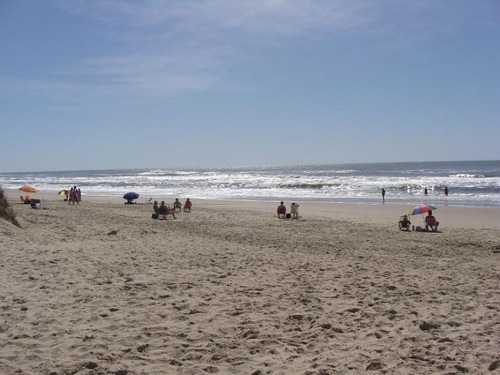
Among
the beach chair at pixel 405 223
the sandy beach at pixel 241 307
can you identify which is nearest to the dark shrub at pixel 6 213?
the sandy beach at pixel 241 307

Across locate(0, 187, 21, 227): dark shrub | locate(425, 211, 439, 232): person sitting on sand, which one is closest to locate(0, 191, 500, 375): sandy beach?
locate(0, 187, 21, 227): dark shrub

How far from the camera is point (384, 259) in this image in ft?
33.7

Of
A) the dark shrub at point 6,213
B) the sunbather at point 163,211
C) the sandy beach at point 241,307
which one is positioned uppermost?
the dark shrub at point 6,213

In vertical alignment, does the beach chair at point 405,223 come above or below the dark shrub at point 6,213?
below

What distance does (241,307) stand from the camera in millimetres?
6324

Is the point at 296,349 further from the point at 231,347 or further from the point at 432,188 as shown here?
the point at 432,188

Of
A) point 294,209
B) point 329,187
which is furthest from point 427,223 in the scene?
point 329,187

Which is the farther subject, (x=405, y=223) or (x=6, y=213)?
(x=405, y=223)

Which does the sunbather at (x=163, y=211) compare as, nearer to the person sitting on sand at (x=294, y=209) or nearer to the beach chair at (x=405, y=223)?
the person sitting on sand at (x=294, y=209)

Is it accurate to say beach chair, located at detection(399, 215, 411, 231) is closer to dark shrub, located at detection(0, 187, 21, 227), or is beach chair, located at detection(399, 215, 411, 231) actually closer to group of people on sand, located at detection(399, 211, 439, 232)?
group of people on sand, located at detection(399, 211, 439, 232)

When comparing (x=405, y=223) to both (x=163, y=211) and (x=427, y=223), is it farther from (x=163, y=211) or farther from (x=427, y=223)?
(x=163, y=211)

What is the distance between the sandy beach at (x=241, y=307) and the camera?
4598 millimetres

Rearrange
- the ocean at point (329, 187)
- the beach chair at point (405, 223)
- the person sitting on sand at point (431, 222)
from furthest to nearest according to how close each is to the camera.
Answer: the ocean at point (329, 187)
the beach chair at point (405, 223)
the person sitting on sand at point (431, 222)

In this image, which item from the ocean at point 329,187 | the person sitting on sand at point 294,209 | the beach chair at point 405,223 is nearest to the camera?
the beach chair at point 405,223
